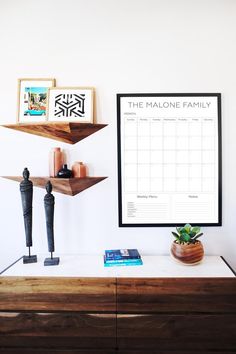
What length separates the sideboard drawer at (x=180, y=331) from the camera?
4.21 ft

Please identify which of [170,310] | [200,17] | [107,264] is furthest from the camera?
[200,17]

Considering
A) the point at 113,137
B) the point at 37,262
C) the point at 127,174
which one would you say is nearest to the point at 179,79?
the point at 113,137

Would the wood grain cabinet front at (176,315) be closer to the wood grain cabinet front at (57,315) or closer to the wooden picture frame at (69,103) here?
the wood grain cabinet front at (57,315)

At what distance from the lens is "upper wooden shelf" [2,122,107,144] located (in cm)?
151

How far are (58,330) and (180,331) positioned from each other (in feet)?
2.11

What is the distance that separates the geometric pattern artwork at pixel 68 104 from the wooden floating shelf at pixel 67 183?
1.47ft

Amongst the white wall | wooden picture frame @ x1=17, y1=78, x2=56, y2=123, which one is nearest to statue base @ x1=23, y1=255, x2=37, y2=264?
the white wall

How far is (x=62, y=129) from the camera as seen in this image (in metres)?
1.53

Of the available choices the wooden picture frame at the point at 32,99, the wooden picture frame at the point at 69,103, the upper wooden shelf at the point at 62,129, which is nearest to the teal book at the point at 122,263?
the upper wooden shelf at the point at 62,129

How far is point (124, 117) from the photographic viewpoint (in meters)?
1.65

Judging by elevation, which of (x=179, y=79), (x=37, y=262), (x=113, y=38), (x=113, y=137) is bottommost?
(x=37, y=262)

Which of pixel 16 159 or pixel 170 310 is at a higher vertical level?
pixel 16 159

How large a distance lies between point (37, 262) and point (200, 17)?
1918 mm

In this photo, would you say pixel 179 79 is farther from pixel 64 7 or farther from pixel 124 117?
pixel 64 7
